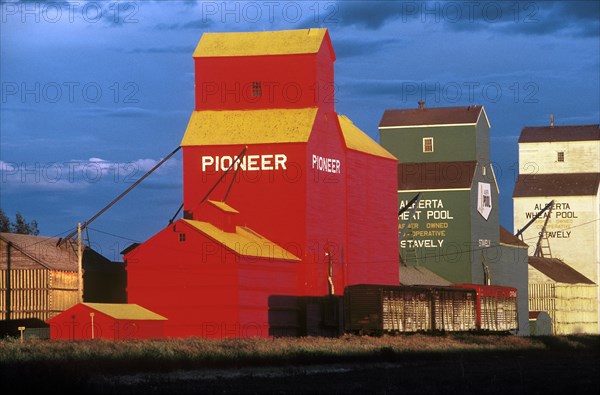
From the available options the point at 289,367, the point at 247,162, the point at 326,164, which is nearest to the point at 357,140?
the point at 326,164

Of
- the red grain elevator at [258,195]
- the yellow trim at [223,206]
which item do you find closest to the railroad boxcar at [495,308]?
the red grain elevator at [258,195]

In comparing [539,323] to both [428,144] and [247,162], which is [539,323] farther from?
[247,162]

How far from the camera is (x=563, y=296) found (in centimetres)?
9350

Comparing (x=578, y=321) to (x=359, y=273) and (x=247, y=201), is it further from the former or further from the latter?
(x=247, y=201)

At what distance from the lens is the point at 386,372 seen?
35406mm

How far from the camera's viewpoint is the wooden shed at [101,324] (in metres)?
47.5

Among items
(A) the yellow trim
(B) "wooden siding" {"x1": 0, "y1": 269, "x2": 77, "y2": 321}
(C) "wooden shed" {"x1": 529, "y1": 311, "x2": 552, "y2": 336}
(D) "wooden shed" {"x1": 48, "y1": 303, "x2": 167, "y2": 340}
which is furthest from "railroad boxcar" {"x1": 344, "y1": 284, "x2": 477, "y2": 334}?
(C) "wooden shed" {"x1": 529, "y1": 311, "x2": 552, "y2": 336}

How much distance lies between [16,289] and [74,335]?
8817 millimetres

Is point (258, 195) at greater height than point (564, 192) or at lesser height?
lesser

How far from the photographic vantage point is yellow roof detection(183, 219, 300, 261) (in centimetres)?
5050

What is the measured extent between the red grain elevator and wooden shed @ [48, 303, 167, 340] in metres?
2.11

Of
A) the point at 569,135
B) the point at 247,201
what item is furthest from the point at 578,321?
the point at 247,201

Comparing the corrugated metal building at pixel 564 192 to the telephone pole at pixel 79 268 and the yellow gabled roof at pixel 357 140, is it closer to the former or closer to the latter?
the yellow gabled roof at pixel 357 140

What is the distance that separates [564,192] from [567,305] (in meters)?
11.4
